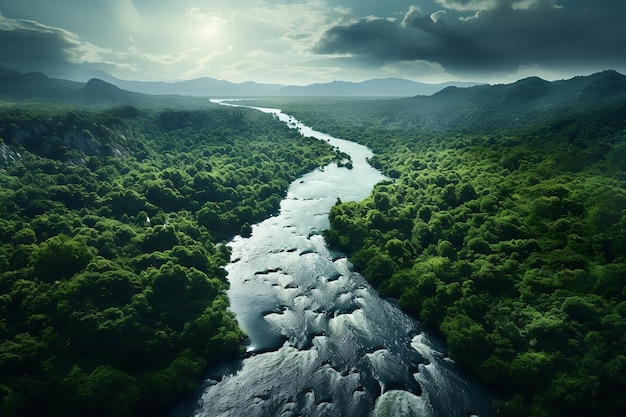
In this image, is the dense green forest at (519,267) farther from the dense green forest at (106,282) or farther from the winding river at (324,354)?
the dense green forest at (106,282)

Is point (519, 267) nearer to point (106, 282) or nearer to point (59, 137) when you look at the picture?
point (106, 282)

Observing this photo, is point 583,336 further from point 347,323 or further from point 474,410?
point 347,323

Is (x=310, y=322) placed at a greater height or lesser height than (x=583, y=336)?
lesser

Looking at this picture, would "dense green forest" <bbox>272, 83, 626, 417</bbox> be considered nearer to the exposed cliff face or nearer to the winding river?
the winding river

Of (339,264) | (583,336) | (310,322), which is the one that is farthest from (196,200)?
(583,336)

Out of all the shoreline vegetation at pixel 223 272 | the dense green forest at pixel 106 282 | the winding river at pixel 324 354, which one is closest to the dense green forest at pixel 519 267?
the shoreline vegetation at pixel 223 272
